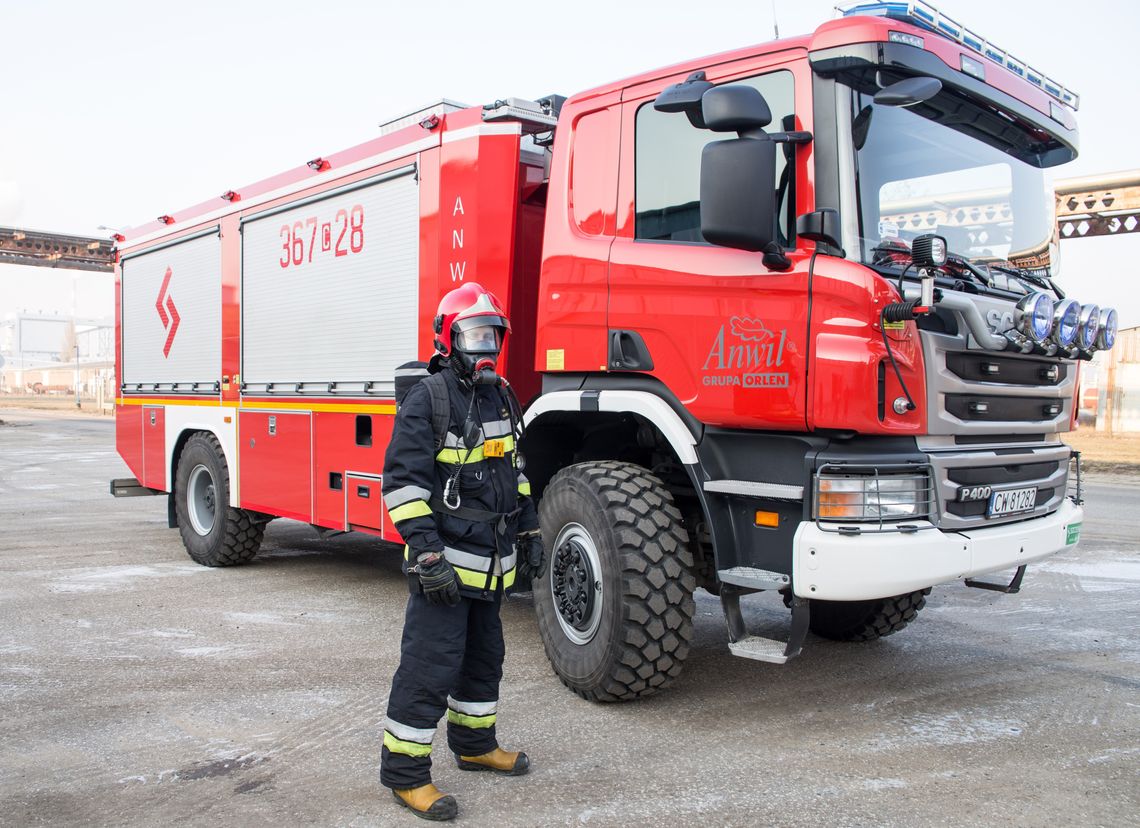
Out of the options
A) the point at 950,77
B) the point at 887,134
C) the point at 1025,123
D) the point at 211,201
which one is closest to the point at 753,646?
the point at 887,134

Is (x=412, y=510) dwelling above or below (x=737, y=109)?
below

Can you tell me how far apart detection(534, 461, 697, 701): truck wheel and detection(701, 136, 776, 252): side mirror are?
49.6 inches

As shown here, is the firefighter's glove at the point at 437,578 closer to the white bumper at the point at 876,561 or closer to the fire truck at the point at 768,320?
the fire truck at the point at 768,320

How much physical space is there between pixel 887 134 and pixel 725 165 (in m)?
0.80

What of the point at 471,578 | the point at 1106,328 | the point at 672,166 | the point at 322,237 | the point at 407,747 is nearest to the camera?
the point at 407,747

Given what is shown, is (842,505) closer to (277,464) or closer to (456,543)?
(456,543)

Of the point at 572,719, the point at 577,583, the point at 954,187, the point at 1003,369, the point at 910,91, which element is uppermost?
the point at 910,91

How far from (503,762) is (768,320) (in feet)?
6.78

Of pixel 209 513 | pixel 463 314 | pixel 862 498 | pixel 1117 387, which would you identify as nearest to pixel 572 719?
pixel 862 498

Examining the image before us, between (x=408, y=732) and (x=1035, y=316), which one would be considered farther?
(x=1035, y=316)

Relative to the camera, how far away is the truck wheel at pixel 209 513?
26.1 ft

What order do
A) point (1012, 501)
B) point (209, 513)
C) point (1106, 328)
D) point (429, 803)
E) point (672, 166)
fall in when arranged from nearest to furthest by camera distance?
point (429, 803) → point (1012, 501) → point (1106, 328) → point (672, 166) → point (209, 513)

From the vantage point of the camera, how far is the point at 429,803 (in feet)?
11.1

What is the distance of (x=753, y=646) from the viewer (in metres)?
4.17
